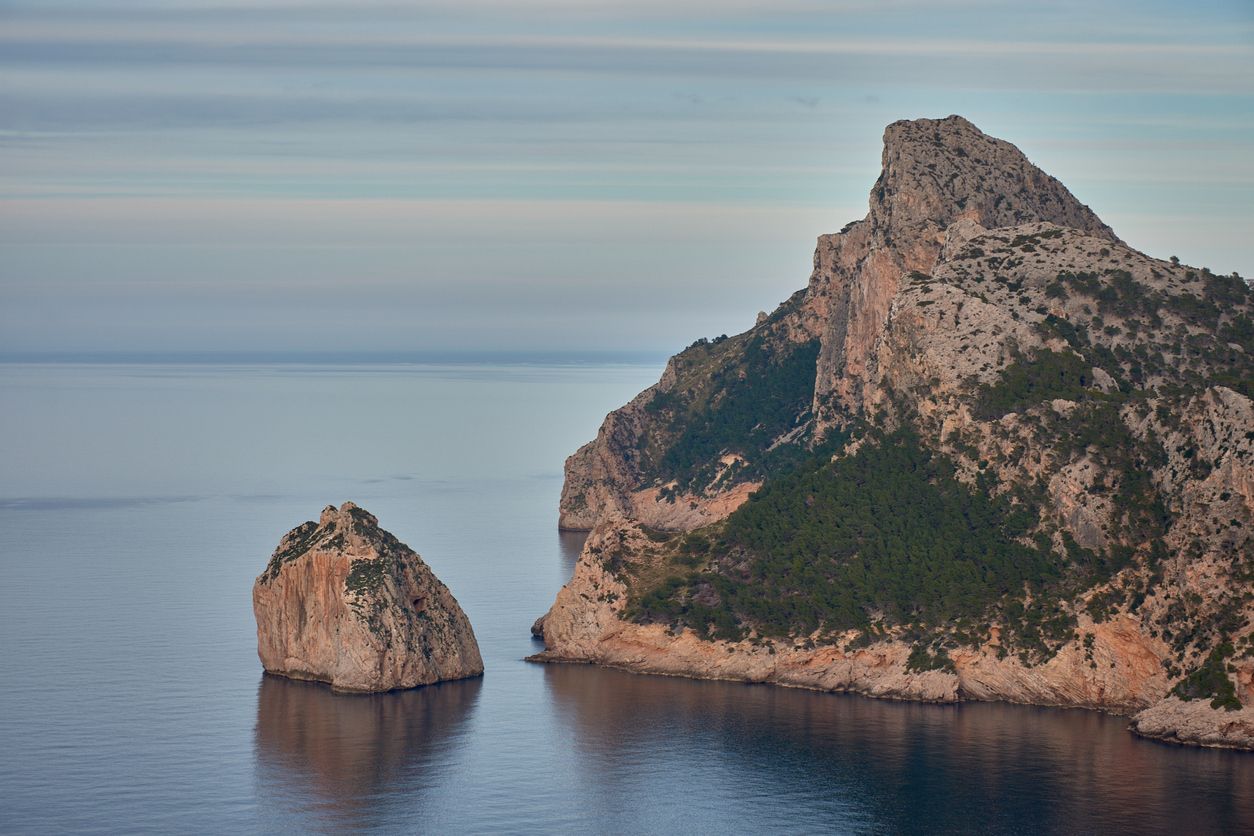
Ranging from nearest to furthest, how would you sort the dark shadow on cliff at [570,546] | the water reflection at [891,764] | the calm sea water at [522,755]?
the calm sea water at [522,755], the water reflection at [891,764], the dark shadow on cliff at [570,546]

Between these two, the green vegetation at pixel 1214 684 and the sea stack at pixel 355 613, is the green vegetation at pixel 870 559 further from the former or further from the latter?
the sea stack at pixel 355 613

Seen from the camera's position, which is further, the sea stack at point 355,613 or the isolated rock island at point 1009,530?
the sea stack at point 355,613

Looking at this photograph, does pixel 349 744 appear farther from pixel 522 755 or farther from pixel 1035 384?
pixel 1035 384

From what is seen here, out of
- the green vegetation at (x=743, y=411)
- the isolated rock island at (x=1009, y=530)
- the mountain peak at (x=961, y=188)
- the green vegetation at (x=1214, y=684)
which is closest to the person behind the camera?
the green vegetation at (x=1214, y=684)

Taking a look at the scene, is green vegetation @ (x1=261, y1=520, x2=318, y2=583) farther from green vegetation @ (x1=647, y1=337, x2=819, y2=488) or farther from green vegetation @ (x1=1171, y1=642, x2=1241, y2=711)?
green vegetation @ (x1=647, y1=337, x2=819, y2=488)

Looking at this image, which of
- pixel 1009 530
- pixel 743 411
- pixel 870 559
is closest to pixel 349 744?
pixel 870 559

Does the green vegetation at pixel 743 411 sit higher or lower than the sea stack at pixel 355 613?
higher

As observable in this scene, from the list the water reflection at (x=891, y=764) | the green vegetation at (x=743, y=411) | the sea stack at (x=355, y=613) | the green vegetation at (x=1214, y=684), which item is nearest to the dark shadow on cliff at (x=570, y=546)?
the green vegetation at (x=743, y=411)
